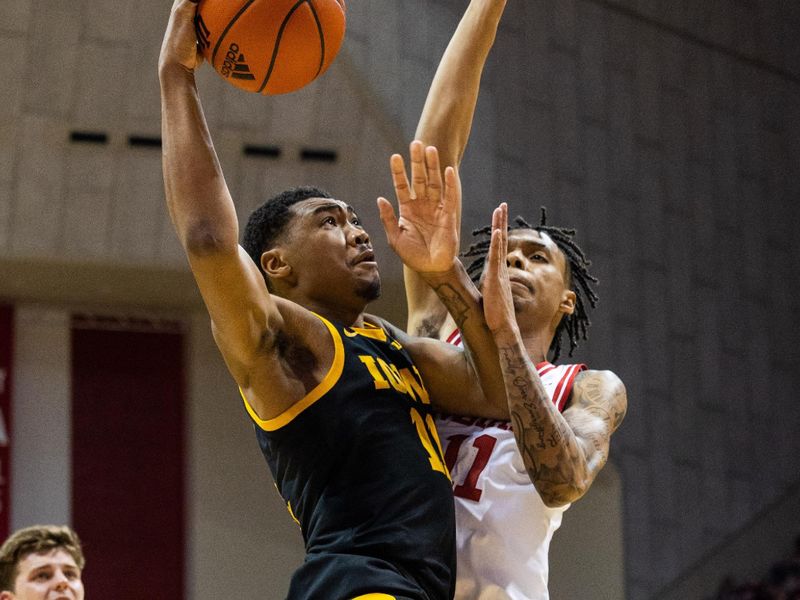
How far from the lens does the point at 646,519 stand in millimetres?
11047

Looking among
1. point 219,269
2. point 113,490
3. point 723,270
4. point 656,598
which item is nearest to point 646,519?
point 656,598

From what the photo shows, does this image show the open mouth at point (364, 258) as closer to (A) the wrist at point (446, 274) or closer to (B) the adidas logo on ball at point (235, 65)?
(A) the wrist at point (446, 274)

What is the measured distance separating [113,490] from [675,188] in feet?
17.8

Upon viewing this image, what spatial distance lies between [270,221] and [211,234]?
2.11ft

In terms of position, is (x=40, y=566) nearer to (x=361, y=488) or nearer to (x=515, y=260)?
(x=515, y=260)

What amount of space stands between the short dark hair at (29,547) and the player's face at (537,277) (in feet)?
7.37

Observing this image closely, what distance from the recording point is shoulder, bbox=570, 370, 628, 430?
3.79 metres

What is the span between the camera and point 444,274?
332 cm

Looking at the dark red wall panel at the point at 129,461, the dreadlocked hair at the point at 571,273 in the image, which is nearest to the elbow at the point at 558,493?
the dreadlocked hair at the point at 571,273

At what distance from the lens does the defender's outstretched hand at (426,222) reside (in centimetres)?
326

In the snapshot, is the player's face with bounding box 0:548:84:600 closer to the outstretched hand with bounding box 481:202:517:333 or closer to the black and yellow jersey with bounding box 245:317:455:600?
the black and yellow jersey with bounding box 245:317:455:600

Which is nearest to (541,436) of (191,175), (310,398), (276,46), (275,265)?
(310,398)

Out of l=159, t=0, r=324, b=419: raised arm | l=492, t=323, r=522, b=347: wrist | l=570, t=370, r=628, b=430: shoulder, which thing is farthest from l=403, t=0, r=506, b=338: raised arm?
l=159, t=0, r=324, b=419: raised arm

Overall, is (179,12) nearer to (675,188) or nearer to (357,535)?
(357,535)
